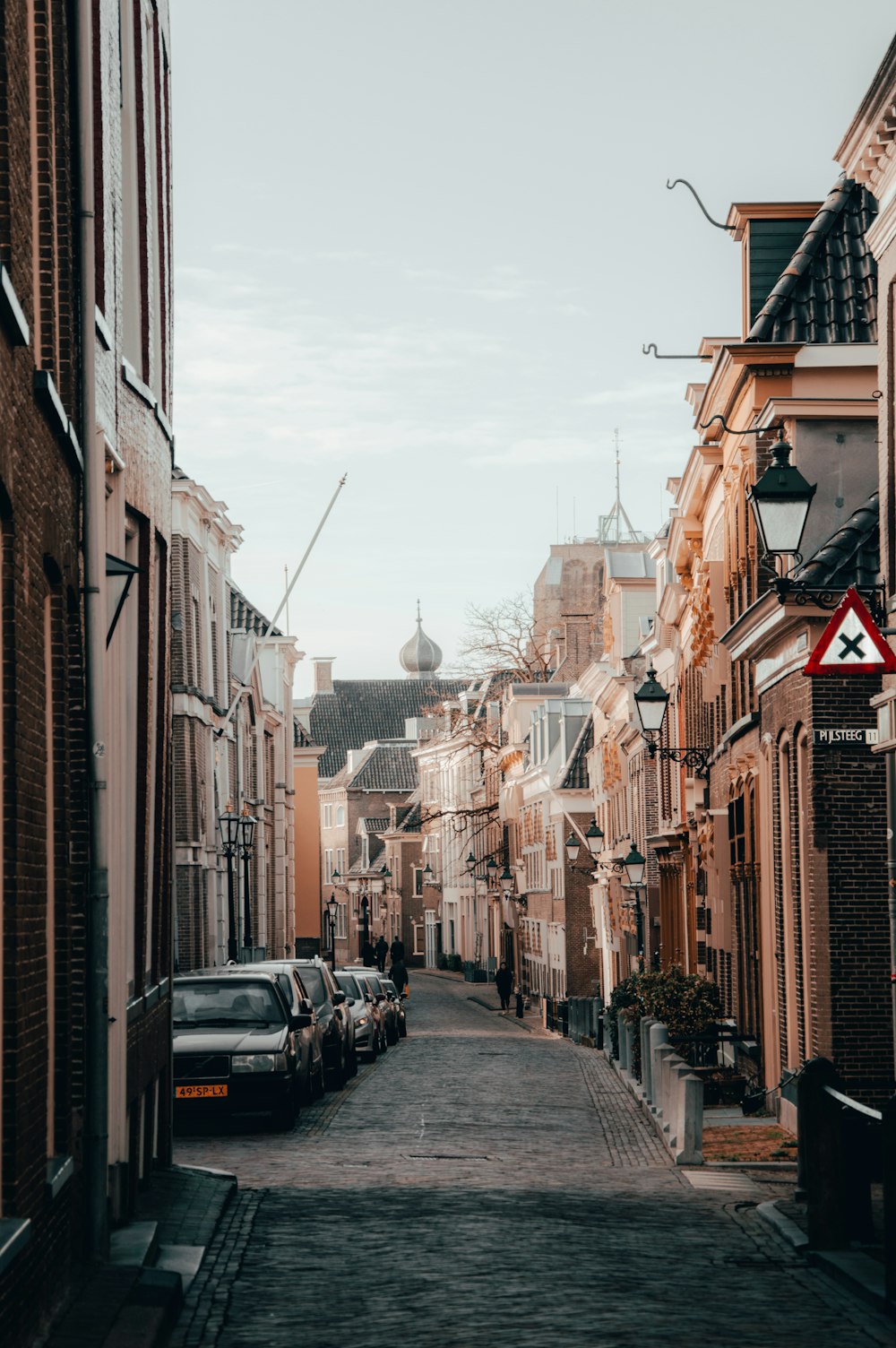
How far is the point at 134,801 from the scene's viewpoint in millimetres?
14031

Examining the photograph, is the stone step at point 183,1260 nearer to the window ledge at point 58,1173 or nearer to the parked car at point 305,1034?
the window ledge at point 58,1173

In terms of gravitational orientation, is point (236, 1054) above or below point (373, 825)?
below

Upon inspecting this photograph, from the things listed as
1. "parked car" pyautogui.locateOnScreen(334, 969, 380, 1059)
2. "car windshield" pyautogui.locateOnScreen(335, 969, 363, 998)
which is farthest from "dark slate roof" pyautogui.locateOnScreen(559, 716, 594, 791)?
"car windshield" pyautogui.locateOnScreen(335, 969, 363, 998)

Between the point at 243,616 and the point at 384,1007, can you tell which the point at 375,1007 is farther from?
the point at 243,616

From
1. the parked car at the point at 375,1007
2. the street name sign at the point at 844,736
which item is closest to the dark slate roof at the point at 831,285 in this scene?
the street name sign at the point at 844,736

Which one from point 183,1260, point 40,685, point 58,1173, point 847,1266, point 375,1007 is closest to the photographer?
point 40,685

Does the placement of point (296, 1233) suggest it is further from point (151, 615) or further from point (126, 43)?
point (126, 43)

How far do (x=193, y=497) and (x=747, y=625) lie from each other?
2395 centimetres

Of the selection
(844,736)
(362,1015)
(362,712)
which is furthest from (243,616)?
(362,712)

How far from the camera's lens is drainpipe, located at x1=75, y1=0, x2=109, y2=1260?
10.6 m

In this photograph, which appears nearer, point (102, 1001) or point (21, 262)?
point (21, 262)

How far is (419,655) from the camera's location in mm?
127438

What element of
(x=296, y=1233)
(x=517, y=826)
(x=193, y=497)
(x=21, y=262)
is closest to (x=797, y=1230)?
(x=296, y=1233)

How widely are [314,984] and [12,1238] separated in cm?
1888
